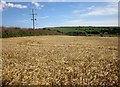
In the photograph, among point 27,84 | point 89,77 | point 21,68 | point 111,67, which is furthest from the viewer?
point 111,67

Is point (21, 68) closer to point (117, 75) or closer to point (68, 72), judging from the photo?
point (68, 72)

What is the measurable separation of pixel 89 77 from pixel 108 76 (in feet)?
2.57

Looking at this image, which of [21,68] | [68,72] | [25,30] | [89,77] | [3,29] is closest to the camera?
[89,77]

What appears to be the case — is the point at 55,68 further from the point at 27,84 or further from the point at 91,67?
the point at 27,84

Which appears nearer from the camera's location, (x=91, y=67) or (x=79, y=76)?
(x=79, y=76)

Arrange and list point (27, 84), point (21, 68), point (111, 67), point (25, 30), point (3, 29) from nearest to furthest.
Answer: point (27, 84) < point (21, 68) < point (111, 67) < point (3, 29) < point (25, 30)

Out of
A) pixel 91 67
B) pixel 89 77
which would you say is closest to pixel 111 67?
pixel 91 67

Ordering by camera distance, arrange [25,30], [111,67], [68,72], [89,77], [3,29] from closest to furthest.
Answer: [89,77] → [68,72] → [111,67] → [3,29] → [25,30]

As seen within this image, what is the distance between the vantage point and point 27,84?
6.97 meters

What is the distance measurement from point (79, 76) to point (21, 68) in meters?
2.44

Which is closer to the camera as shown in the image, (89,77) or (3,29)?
(89,77)

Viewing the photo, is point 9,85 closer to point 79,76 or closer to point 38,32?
point 79,76

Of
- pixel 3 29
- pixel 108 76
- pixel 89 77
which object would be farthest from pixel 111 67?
pixel 3 29

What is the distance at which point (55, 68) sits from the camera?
8.91 metres
